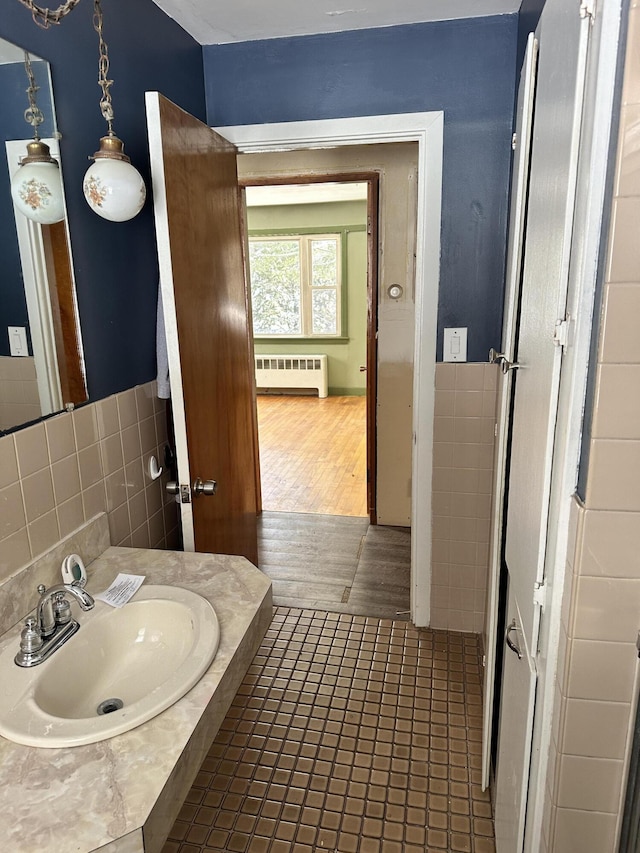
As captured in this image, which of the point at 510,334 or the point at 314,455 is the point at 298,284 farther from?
the point at 510,334

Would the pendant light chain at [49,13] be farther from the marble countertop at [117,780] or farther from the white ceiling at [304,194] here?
the white ceiling at [304,194]

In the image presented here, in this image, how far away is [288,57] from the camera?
7.03ft

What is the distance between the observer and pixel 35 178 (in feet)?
4.45

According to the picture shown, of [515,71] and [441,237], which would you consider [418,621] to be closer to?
[441,237]

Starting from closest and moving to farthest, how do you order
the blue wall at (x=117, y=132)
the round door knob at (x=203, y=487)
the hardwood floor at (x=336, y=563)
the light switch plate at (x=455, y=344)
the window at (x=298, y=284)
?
the blue wall at (x=117, y=132) → the round door knob at (x=203, y=487) → the light switch plate at (x=455, y=344) → the hardwood floor at (x=336, y=563) → the window at (x=298, y=284)

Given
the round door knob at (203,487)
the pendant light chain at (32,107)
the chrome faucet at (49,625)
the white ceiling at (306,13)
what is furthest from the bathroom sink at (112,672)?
the white ceiling at (306,13)

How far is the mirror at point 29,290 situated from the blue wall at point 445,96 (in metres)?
1.02

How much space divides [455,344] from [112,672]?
64.4 inches

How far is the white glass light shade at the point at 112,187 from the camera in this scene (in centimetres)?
136

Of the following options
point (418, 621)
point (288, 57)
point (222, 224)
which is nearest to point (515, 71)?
point (288, 57)

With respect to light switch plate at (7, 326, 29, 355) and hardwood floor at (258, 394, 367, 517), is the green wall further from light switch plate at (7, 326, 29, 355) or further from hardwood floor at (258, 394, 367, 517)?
light switch plate at (7, 326, 29, 355)

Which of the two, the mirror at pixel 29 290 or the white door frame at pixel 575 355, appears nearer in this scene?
the white door frame at pixel 575 355

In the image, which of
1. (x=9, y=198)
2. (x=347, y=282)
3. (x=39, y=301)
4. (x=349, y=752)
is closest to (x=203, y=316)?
(x=39, y=301)

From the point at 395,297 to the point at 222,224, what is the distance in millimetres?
1562
